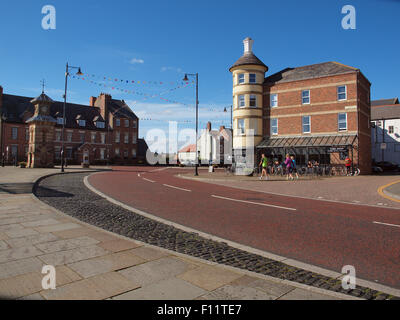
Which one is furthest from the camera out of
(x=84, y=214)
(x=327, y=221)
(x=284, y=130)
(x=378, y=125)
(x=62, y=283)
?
(x=378, y=125)

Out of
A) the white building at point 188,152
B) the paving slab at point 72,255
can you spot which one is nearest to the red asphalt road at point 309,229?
the paving slab at point 72,255

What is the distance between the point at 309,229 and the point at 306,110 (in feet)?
85.5

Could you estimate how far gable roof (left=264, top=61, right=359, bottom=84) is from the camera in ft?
92.8

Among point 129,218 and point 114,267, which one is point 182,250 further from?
point 129,218

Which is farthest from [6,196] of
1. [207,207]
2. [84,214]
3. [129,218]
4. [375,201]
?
[375,201]

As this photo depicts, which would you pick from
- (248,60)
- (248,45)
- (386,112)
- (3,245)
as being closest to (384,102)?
(386,112)

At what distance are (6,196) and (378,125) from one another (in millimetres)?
49787

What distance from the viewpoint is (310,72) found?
3034 cm

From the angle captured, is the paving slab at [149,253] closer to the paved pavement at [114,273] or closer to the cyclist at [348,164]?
the paved pavement at [114,273]

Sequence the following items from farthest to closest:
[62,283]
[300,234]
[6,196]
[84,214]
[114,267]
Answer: [6,196] → [84,214] → [300,234] → [114,267] → [62,283]

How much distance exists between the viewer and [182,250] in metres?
4.88

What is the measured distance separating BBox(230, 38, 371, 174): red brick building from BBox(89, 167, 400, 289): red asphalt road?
20113 mm

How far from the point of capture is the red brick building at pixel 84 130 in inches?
1951

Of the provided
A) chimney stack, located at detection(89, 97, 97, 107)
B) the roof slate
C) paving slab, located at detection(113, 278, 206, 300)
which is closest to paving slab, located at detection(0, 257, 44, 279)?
paving slab, located at detection(113, 278, 206, 300)
